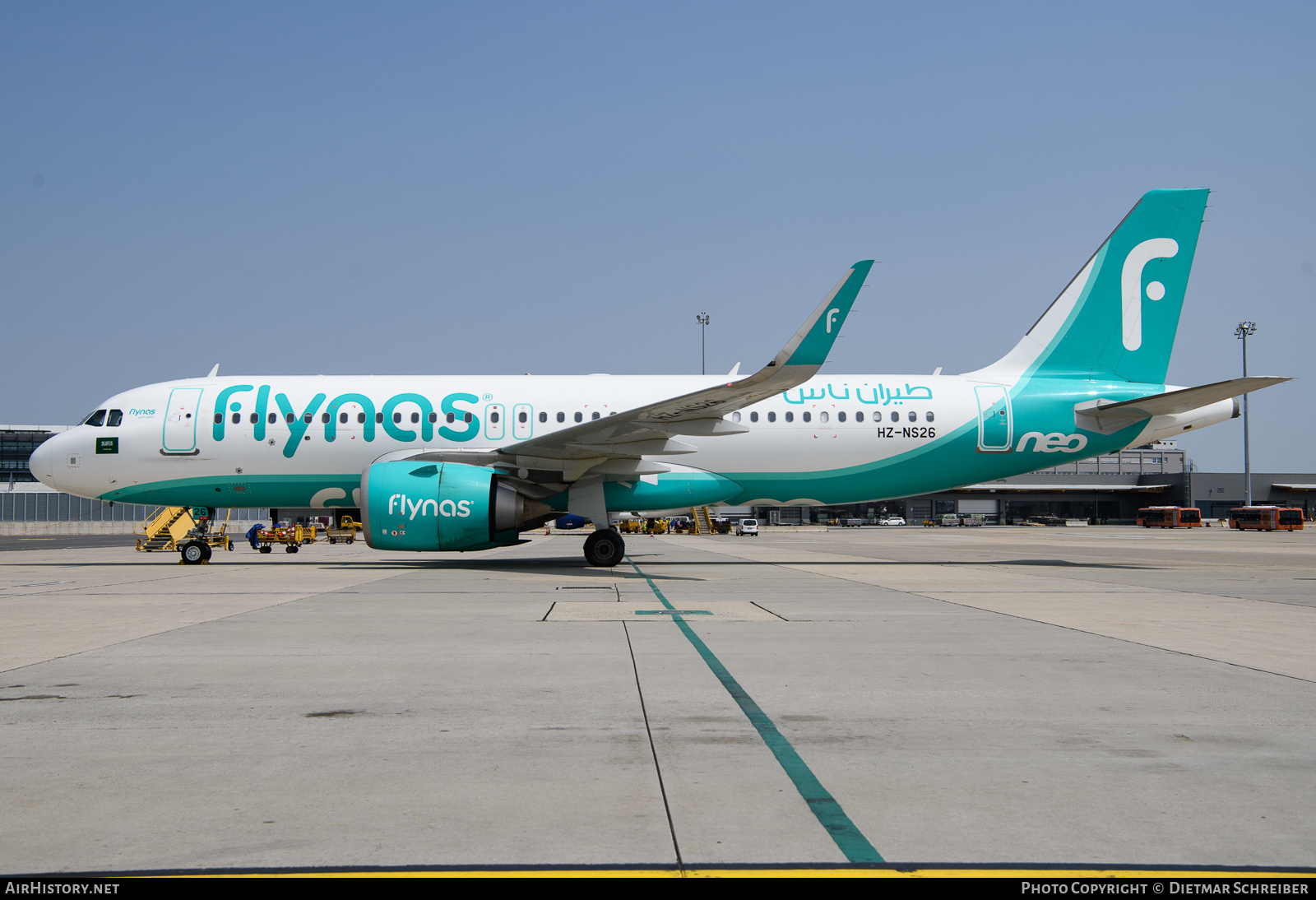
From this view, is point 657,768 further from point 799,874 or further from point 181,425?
point 181,425

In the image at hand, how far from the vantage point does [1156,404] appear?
19.0 m

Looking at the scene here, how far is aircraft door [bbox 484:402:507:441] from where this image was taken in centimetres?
1925

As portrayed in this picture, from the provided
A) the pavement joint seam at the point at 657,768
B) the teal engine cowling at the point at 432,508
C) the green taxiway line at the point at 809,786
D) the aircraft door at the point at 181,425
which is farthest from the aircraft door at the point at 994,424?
the aircraft door at the point at 181,425

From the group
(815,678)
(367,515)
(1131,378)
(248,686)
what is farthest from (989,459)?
(248,686)

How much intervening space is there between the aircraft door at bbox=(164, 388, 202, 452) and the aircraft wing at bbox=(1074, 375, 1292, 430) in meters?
19.2

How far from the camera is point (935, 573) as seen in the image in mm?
17422

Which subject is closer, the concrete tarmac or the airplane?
the concrete tarmac

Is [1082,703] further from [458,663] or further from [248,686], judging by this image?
[248,686]

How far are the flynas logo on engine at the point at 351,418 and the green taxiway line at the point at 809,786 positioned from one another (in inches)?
540

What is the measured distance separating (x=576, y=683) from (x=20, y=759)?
10.1 ft

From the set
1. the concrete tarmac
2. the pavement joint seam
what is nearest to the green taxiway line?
the concrete tarmac

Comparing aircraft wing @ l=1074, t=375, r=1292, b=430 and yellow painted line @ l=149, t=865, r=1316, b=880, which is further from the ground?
aircraft wing @ l=1074, t=375, r=1292, b=430

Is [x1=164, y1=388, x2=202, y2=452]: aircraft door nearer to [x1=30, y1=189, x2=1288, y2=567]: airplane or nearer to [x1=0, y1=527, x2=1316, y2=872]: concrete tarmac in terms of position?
[x1=30, y1=189, x2=1288, y2=567]: airplane

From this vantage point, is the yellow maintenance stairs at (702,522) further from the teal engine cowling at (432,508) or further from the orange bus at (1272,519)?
the teal engine cowling at (432,508)
